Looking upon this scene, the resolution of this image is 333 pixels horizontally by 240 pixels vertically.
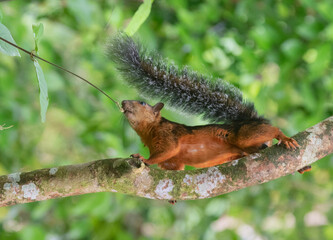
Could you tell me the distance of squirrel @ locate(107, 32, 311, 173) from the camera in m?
→ 1.17

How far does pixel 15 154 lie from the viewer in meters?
2.44

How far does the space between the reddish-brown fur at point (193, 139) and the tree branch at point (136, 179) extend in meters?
0.16

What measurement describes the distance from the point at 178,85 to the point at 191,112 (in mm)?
100

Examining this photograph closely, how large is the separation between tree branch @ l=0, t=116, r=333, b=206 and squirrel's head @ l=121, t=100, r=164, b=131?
1.20 ft

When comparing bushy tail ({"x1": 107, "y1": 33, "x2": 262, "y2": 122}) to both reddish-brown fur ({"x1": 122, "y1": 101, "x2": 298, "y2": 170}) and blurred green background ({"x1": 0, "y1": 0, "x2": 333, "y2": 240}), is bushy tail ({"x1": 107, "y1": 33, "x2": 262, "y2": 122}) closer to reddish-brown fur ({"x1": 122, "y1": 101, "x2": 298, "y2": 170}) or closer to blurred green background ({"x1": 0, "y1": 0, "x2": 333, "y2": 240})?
reddish-brown fur ({"x1": 122, "y1": 101, "x2": 298, "y2": 170})

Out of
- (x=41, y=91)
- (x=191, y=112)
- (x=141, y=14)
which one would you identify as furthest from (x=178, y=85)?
(x=41, y=91)

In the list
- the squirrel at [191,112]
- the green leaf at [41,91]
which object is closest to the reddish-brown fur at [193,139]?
the squirrel at [191,112]

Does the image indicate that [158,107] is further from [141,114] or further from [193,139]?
[193,139]

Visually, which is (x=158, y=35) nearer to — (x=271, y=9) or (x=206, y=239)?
(x=271, y=9)

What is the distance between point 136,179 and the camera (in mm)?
958

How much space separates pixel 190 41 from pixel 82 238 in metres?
1.41

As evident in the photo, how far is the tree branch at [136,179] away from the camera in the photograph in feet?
3.12

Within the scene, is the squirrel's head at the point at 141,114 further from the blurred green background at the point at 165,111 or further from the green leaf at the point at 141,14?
the green leaf at the point at 141,14

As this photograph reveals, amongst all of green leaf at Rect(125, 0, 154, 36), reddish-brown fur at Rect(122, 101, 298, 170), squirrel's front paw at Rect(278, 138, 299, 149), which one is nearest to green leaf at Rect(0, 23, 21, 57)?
green leaf at Rect(125, 0, 154, 36)
